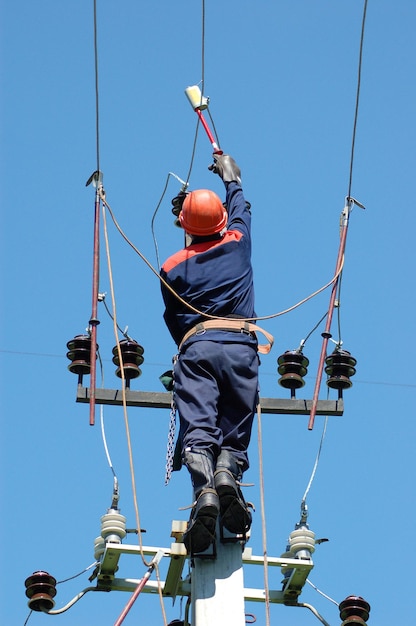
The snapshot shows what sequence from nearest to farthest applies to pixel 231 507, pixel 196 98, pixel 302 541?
pixel 231 507
pixel 302 541
pixel 196 98

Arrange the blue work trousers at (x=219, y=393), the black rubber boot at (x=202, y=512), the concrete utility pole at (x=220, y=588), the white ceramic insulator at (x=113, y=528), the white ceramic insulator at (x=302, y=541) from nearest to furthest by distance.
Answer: the concrete utility pole at (x=220, y=588) < the black rubber boot at (x=202, y=512) < the blue work trousers at (x=219, y=393) < the white ceramic insulator at (x=113, y=528) < the white ceramic insulator at (x=302, y=541)

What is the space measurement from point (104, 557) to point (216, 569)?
141 centimetres

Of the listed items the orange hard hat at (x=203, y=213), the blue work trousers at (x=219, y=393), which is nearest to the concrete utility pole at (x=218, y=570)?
the blue work trousers at (x=219, y=393)

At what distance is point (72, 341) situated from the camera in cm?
955

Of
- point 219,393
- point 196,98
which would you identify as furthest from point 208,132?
point 219,393

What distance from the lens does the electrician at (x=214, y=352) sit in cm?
746

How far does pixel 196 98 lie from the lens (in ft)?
33.1

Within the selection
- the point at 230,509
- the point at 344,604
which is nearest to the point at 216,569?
the point at 230,509

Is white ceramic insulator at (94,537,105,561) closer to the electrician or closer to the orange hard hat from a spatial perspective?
the electrician

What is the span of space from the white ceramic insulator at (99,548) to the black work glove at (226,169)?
235cm

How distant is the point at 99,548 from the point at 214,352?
1.59 metres

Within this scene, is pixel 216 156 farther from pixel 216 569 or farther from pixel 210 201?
pixel 216 569

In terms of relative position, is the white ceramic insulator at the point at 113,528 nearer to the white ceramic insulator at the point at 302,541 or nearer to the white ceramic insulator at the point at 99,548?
→ the white ceramic insulator at the point at 99,548

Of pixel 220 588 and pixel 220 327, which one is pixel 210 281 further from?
pixel 220 588
